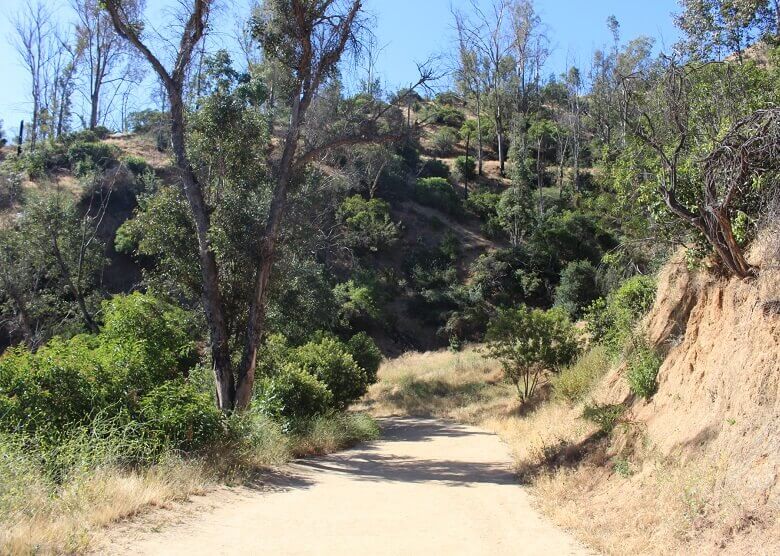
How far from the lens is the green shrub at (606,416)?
35.2 feet

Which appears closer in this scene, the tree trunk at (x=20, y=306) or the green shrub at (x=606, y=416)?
the green shrub at (x=606, y=416)

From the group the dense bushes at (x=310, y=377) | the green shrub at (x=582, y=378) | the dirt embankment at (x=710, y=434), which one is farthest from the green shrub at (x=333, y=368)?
the dirt embankment at (x=710, y=434)

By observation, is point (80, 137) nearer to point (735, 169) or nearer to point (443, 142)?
point (443, 142)

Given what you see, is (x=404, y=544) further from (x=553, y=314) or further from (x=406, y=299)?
(x=406, y=299)

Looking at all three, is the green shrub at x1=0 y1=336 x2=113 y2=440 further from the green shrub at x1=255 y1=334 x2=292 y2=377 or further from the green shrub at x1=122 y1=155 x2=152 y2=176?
the green shrub at x1=122 y1=155 x2=152 y2=176

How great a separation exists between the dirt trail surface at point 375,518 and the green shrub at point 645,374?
8.64 ft

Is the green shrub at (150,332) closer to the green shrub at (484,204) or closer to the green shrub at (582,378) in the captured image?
the green shrub at (582,378)

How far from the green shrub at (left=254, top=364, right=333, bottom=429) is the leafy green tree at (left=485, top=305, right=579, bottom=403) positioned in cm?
757

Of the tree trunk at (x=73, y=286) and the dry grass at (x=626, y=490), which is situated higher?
the tree trunk at (x=73, y=286)

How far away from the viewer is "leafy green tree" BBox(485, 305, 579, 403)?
22438 millimetres

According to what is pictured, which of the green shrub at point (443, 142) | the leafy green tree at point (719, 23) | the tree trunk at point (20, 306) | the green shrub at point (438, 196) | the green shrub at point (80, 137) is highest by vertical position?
the green shrub at point (443, 142)

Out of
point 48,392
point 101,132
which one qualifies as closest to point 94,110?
point 101,132

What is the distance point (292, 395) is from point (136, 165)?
3613 centimetres

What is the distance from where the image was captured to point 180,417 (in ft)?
32.7
